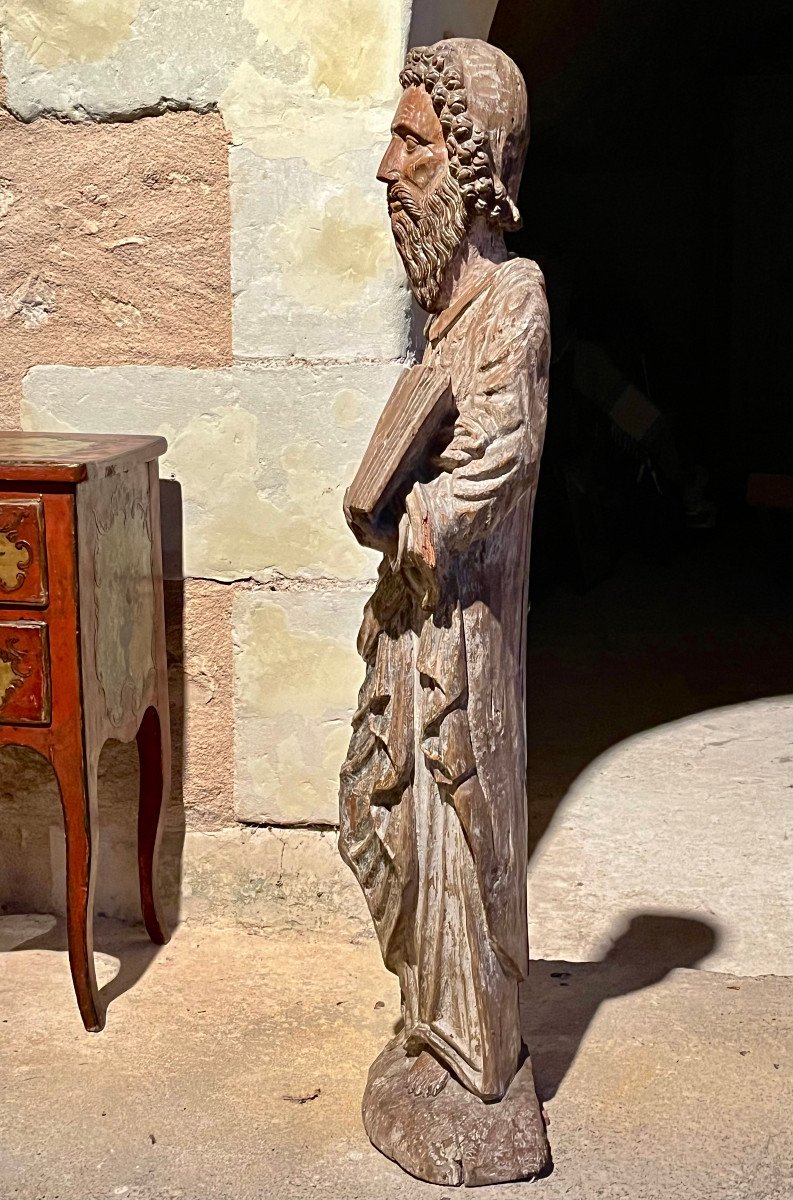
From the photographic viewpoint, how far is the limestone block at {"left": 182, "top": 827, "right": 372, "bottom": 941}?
2.89 metres

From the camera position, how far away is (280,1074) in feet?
7.80

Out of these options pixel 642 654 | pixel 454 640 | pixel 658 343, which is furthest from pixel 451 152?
pixel 658 343

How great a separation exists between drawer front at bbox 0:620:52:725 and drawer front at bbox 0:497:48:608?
46 millimetres

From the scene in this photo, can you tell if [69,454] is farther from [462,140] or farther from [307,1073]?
[307,1073]

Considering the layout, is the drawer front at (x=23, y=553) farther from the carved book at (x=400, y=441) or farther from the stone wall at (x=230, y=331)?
the carved book at (x=400, y=441)

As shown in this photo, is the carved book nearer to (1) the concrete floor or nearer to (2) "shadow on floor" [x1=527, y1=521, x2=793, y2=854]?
(1) the concrete floor

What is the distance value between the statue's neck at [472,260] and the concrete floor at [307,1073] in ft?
4.19

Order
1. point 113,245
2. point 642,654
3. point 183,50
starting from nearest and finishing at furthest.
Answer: point 183,50 → point 113,245 → point 642,654

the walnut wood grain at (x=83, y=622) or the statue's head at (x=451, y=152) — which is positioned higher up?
the statue's head at (x=451, y=152)

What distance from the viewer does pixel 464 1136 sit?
2.04 m

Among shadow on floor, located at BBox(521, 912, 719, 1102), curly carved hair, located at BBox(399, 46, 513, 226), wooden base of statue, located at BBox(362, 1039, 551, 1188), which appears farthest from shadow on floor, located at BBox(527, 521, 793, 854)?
curly carved hair, located at BBox(399, 46, 513, 226)

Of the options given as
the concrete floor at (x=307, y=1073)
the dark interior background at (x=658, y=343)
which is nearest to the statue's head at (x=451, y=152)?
the concrete floor at (x=307, y=1073)

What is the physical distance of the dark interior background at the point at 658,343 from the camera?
4.83 meters

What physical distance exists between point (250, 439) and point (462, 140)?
1020mm
